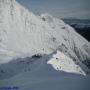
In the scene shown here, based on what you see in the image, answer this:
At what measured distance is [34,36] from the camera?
915 inches

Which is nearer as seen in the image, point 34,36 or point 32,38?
point 32,38

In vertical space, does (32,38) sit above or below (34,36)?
below

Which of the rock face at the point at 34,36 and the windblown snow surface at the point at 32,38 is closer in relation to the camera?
the windblown snow surface at the point at 32,38

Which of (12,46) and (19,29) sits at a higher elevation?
(19,29)

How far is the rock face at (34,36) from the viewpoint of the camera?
20.3m

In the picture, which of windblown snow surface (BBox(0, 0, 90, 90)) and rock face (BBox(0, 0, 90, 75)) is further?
rock face (BBox(0, 0, 90, 75))

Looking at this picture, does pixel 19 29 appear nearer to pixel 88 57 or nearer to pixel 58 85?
pixel 88 57

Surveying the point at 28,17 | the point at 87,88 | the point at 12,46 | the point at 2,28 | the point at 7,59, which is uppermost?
the point at 28,17

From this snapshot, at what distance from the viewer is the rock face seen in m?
20.3

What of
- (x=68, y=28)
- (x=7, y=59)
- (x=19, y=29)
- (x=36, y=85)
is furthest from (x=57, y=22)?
(x=36, y=85)

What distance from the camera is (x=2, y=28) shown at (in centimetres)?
2073

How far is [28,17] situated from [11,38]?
4053mm

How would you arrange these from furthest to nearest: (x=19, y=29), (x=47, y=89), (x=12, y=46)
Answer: (x=19, y=29) < (x=12, y=46) < (x=47, y=89)

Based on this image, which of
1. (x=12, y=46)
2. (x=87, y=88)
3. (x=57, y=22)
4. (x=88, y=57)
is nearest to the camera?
(x=87, y=88)
